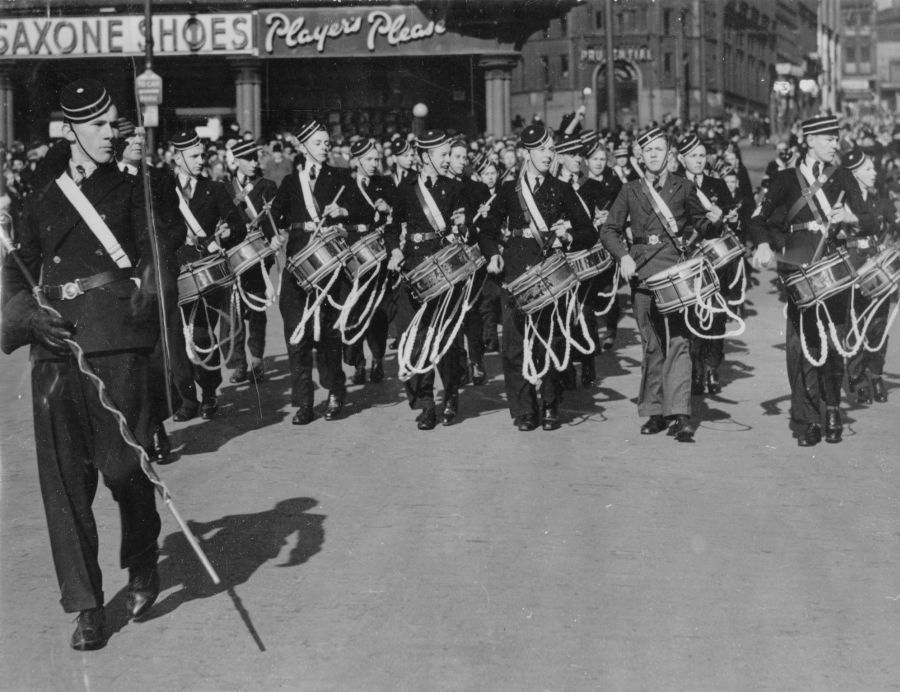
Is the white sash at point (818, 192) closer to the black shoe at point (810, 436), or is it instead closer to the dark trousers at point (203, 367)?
the black shoe at point (810, 436)

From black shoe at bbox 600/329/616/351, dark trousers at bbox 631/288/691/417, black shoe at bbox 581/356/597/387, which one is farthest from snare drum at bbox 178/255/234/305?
black shoe at bbox 600/329/616/351

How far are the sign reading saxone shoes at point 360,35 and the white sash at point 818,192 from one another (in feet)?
88.0

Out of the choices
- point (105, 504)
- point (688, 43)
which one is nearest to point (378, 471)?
point (105, 504)

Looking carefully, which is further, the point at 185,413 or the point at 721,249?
the point at 185,413

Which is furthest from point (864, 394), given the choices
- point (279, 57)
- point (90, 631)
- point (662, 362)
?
point (279, 57)

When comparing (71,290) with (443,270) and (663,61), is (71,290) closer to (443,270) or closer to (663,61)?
(443,270)

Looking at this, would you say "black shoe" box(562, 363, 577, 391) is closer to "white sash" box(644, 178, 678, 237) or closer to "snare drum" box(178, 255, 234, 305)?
"white sash" box(644, 178, 678, 237)

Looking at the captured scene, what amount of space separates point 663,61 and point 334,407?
220 feet

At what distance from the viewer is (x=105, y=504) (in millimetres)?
7898

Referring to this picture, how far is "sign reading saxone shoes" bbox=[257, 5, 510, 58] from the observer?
3559 cm

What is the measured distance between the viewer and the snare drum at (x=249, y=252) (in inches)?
420

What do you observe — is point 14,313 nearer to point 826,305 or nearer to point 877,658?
point 877,658

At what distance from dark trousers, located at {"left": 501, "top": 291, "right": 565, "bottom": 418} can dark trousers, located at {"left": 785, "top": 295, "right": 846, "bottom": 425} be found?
1.61 m

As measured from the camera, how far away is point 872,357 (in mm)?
11336
